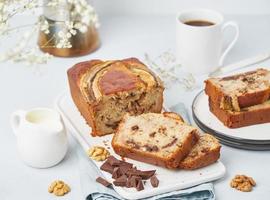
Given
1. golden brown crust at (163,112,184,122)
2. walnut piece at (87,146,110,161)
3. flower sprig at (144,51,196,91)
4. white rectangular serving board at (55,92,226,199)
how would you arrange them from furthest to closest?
flower sprig at (144,51,196,91), golden brown crust at (163,112,184,122), walnut piece at (87,146,110,161), white rectangular serving board at (55,92,226,199)

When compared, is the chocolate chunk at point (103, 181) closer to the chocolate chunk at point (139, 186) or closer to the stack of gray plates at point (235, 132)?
the chocolate chunk at point (139, 186)

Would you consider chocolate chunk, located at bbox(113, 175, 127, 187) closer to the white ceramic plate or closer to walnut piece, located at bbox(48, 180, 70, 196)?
walnut piece, located at bbox(48, 180, 70, 196)

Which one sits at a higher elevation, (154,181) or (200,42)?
(200,42)

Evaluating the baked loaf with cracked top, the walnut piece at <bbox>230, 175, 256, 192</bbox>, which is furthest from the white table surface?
the baked loaf with cracked top

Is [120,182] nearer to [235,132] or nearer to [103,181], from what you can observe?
[103,181]

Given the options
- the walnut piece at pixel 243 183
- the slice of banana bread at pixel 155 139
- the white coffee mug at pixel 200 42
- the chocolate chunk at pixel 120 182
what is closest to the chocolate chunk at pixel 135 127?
the slice of banana bread at pixel 155 139

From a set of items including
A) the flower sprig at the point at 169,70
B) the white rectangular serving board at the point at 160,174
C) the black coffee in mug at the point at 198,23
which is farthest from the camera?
the black coffee in mug at the point at 198,23

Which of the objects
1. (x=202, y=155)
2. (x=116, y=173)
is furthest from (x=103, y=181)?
(x=202, y=155)
